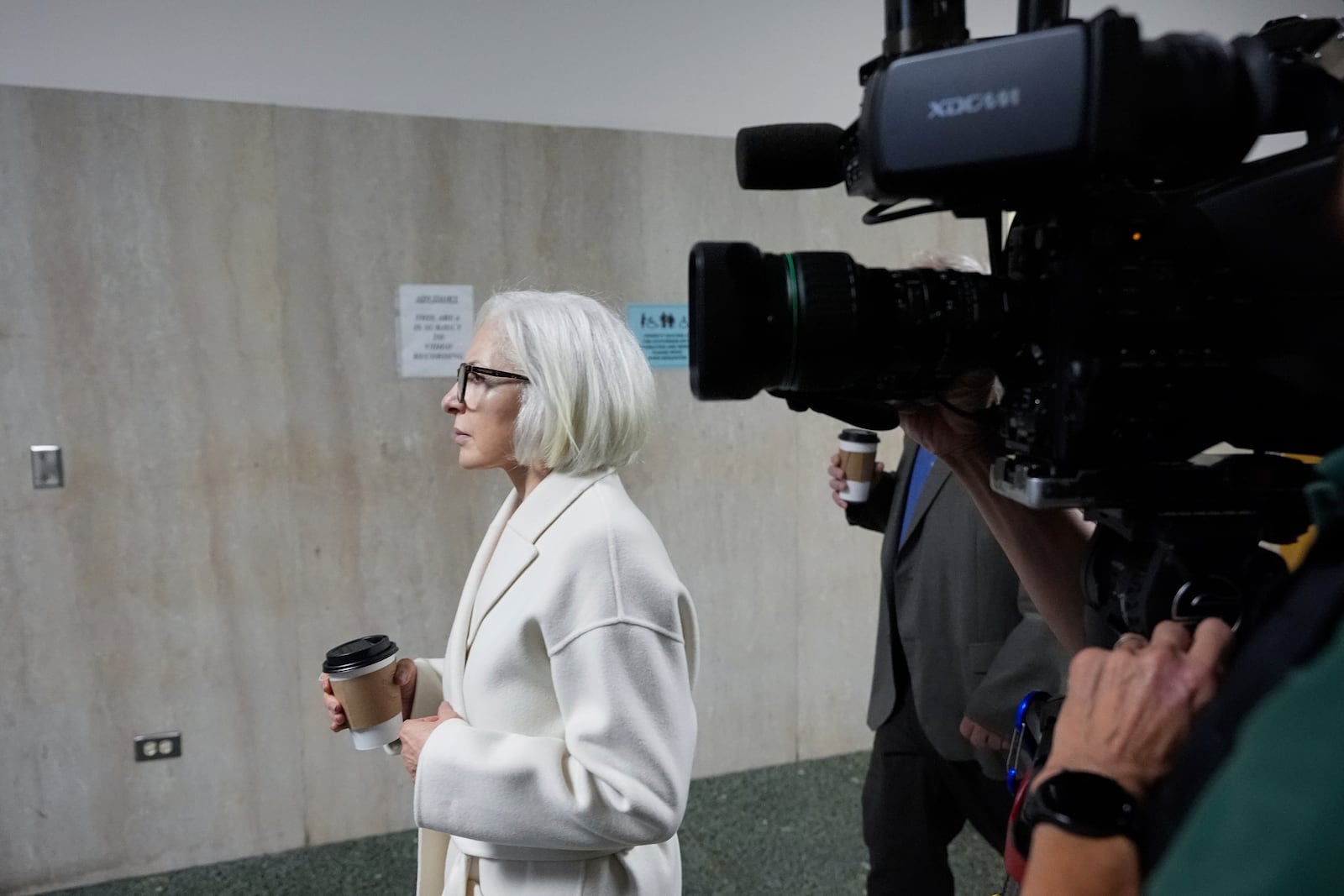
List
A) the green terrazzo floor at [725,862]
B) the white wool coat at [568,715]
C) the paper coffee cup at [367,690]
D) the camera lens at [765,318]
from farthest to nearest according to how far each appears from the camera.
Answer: the green terrazzo floor at [725,862], the paper coffee cup at [367,690], the white wool coat at [568,715], the camera lens at [765,318]

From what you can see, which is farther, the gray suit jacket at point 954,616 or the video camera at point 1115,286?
the gray suit jacket at point 954,616

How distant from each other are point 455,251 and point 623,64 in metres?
0.78

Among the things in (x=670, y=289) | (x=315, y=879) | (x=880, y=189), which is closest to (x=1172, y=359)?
(x=880, y=189)

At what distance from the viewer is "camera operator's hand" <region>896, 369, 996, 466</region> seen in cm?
85

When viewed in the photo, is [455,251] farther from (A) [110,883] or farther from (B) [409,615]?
(A) [110,883]

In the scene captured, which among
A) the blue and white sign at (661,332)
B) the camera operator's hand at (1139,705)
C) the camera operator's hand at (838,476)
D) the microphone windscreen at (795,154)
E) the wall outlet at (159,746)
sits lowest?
the wall outlet at (159,746)

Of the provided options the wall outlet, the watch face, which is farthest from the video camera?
the wall outlet

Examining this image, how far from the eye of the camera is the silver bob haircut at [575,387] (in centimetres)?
136

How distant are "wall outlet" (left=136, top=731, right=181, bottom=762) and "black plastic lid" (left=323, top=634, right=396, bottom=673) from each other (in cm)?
155

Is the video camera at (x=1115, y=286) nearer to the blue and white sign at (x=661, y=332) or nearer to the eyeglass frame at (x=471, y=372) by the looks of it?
the eyeglass frame at (x=471, y=372)

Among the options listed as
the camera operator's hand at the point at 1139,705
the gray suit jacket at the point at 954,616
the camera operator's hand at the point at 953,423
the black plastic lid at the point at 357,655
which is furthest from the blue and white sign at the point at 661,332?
the camera operator's hand at the point at 1139,705

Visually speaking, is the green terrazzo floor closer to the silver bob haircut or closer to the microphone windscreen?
the silver bob haircut

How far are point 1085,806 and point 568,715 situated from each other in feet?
2.61

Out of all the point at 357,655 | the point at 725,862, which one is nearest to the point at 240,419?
the point at 357,655
